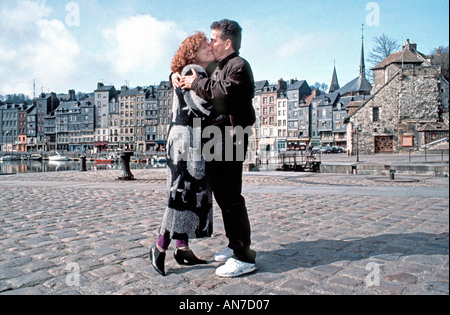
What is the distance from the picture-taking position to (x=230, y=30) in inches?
114

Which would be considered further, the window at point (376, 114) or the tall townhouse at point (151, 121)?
the tall townhouse at point (151, 121)

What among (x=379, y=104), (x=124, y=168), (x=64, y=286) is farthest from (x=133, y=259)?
(x=379, y=104)

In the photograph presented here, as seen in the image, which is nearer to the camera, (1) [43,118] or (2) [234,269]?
(2) [234,269]

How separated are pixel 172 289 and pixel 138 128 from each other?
9653cm

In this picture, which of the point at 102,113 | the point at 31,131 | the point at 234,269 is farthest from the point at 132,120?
the point at 234,269

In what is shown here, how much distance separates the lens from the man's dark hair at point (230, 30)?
2.88 meters

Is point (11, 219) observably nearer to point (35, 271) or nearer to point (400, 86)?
point (35, 271)

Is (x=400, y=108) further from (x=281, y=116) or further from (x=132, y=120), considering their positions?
(x=132, y=120)

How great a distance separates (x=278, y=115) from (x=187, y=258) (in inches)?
3348

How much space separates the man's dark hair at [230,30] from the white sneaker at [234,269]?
171 cm

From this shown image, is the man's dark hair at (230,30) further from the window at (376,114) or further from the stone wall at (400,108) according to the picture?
the window at (376,114)

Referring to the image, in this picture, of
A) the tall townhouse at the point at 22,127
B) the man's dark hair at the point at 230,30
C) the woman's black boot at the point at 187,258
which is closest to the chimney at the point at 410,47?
the man's dark hair at the point at 230,30

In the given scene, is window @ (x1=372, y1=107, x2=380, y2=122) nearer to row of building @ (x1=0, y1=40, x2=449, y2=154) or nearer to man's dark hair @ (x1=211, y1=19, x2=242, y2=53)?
row of building @ (x1=0, y1=40, x2=449, y2=154)

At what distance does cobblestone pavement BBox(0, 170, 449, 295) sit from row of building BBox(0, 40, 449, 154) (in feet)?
131
